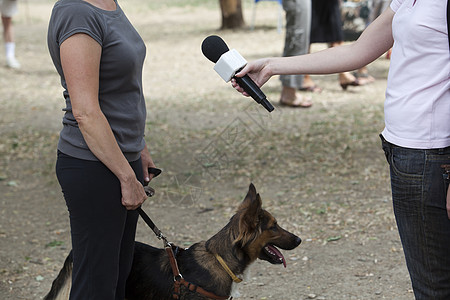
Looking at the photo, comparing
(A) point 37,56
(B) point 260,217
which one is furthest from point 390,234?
(A) point 37,56

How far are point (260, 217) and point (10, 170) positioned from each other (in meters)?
4.47

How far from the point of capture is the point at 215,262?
131 inches

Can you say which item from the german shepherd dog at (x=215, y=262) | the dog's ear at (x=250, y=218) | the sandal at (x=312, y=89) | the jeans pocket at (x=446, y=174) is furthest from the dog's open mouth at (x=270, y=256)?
the sandal at (x=312, y=89)

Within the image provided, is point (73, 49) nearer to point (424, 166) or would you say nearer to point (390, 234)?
point (424, 166)

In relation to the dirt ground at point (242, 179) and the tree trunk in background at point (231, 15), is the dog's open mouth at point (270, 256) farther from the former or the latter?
the tree trunk in background at point (231, 15)

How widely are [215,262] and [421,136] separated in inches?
57.2

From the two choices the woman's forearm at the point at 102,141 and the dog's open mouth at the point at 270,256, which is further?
the dog's open mouth at the point at 270,256

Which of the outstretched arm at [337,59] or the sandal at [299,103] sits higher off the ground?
the outstretched arm at [337,59]

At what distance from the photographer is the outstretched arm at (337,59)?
2.63 m

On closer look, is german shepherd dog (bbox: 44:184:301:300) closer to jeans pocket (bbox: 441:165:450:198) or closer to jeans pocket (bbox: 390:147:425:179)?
jeans pocket (bbox: 390:147:425:179)

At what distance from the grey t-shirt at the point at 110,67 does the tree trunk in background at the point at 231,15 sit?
45.5 feet

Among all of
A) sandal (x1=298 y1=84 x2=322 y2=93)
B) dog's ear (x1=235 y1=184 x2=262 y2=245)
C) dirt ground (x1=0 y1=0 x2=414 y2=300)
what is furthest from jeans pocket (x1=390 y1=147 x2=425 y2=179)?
sandal (x1=298 y1=84 x2=322 y2=93)

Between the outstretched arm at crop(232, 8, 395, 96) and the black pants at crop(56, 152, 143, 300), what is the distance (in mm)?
713

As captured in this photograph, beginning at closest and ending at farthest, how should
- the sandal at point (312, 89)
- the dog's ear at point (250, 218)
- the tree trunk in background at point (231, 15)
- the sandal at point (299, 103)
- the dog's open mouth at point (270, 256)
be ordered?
the dog's ear at point (250, 218) → the dog's open mouth at point (270, 256) → the sandal at point (299, 103) → the sandal at point (312, 89) → the tree trunk in background at point (231, 15)
